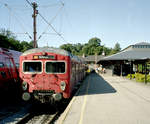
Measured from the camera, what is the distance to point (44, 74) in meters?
8.03

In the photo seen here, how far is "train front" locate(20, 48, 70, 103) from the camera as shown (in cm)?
792

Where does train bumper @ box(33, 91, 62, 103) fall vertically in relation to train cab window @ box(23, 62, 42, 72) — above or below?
below

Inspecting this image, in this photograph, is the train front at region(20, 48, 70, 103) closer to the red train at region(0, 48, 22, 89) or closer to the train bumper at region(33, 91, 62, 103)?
the train bumper at region(33, 91, 62, 103)

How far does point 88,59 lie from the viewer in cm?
6925

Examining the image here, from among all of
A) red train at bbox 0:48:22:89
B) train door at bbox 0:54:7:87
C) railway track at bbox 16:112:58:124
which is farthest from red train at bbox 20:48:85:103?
red train at bbox 0:48:22:89

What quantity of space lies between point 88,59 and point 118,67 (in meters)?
34.1

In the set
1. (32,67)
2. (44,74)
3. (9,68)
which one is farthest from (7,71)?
(44,74)

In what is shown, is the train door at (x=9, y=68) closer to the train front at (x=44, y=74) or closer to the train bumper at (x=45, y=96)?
A: the train front at (x=44, y=74)

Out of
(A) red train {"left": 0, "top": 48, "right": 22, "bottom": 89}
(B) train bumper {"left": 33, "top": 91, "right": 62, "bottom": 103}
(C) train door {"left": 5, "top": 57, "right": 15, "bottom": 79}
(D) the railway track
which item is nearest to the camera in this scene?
(D) the railway track

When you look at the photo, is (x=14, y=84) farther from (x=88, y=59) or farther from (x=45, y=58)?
(x=88, y=59)

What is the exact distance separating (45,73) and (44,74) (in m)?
0.07

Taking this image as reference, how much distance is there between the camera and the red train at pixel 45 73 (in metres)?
7.93

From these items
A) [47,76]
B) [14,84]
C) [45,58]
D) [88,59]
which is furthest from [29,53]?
[88,59]

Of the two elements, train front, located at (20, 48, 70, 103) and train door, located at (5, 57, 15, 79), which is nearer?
train front, located at (20, 48, 70, 103)
